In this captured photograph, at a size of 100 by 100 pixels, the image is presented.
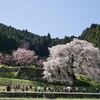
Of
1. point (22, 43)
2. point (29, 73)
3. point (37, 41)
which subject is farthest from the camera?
point (37, 41)

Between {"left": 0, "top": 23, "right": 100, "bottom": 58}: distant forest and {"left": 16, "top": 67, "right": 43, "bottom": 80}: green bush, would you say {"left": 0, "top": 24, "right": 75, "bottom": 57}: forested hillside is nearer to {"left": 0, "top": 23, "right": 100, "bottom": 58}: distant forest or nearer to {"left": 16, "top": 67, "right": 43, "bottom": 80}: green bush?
{"left": 0, "top": 23, "right": 100, "bottom": 58}: distant forest

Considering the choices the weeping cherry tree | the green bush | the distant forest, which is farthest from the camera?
the distant forest

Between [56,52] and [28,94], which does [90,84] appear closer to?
[56,52]

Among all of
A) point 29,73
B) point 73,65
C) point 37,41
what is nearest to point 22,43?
point 37,41

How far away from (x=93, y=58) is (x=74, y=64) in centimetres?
344

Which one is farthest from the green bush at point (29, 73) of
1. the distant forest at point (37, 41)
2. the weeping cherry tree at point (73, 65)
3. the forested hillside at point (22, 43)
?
the forested hillside at point (22, 43)

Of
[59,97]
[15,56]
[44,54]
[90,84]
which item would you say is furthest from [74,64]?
[44,54]

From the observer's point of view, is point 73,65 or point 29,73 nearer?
point 73,65

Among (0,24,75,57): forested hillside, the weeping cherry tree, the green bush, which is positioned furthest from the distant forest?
the green bush

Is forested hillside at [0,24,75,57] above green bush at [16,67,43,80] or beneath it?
above

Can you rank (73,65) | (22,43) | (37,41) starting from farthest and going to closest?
(37,41), (22,43), (73,65)

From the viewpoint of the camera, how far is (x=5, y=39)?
98.7 m

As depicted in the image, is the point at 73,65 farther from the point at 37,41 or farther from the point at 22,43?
the point at 37,41

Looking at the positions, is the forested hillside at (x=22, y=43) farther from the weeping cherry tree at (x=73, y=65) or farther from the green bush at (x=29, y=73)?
the weeping cherry tree at (x=73, y=65)
